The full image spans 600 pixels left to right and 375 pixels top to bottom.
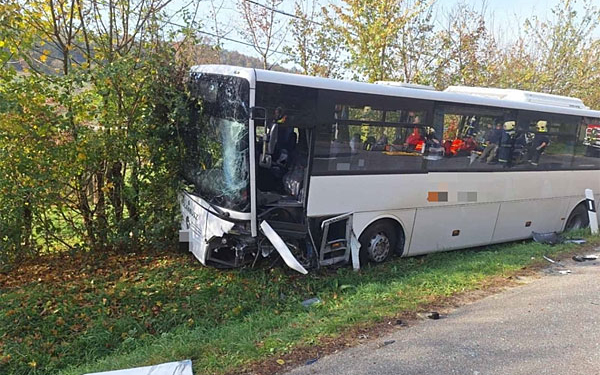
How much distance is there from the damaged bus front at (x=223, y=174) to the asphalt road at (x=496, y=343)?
6.17 feet

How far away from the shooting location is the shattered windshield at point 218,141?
5320mm

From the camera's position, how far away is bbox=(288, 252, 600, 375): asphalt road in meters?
3.41

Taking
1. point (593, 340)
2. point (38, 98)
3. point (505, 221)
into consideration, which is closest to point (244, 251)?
point (38, 98)

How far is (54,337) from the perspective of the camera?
15.3 feet

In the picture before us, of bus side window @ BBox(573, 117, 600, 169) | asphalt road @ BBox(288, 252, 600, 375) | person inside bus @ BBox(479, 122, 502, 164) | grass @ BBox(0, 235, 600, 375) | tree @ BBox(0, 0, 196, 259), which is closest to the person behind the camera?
asphalt road @ BBox(288, 252, 600, 375)

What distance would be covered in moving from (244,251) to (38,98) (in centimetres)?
344

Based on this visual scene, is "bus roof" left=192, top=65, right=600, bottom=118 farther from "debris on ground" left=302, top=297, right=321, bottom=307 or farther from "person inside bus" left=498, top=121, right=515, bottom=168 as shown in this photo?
"debris on ground" left=302, top=297, right=321, bottom=307

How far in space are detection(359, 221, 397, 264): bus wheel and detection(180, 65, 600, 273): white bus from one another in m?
0.02

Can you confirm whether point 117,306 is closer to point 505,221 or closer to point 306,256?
point 306,256

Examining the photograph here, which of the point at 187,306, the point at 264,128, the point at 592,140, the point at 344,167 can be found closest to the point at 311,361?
the point at 187,306

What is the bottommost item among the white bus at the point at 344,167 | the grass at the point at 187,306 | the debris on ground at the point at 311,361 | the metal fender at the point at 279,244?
the grass at the point at 187,306

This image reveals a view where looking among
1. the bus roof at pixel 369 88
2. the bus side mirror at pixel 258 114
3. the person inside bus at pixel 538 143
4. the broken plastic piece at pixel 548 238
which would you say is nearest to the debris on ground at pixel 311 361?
the bus side mirror at pixel 258 114

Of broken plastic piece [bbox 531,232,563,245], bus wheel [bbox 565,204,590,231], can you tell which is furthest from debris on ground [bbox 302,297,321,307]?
bus wheel [bbox 565,204,590,231]

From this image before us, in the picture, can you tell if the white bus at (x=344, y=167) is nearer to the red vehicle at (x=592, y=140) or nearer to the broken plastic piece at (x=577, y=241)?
the broken plastic piece at (x=577, y=241)
